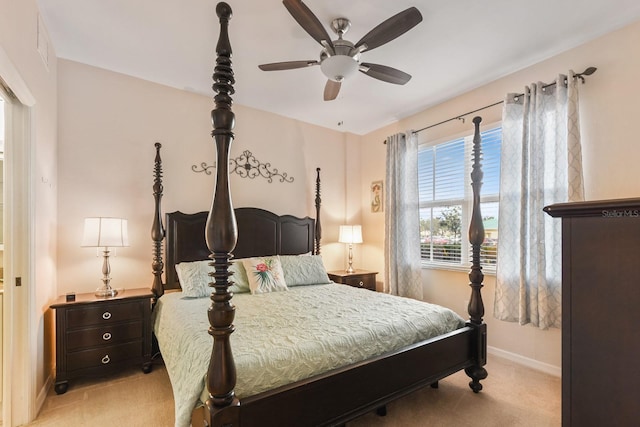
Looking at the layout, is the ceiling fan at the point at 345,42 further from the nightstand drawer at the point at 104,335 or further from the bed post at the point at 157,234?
the nightstand drawer at the point at 104,335

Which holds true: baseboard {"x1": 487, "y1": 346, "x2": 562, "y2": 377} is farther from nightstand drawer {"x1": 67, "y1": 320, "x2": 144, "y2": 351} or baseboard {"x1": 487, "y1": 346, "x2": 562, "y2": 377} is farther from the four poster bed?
nightstand drawer {"x1": 67, "y1": 320, "x2": 144, "y2": 351}

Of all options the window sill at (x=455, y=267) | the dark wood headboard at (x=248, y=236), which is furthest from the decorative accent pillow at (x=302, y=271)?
the window sill at (x=455, y=267)

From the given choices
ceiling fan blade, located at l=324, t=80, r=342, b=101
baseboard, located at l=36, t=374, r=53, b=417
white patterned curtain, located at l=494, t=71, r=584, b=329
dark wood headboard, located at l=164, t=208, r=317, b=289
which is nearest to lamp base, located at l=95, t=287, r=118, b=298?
dark wood headboard, located at l=164, t=208, r=317, b=289

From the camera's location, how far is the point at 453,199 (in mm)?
3732

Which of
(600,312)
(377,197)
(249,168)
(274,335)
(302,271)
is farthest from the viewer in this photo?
(377,197)

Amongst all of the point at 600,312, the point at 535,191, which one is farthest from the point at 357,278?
the point at 600,312

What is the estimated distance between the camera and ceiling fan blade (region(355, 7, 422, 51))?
188cm

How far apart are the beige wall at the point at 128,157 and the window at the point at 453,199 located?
2.05 metres

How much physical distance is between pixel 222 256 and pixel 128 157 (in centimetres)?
247

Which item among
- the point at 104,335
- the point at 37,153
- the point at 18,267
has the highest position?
the point at 37,153

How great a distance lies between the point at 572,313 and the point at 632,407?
0.24 metres

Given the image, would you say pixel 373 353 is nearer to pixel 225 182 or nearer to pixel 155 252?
pixel 225 182

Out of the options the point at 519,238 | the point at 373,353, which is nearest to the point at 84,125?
the point at 373,353

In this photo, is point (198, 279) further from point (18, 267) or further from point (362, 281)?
point (362, 281)
